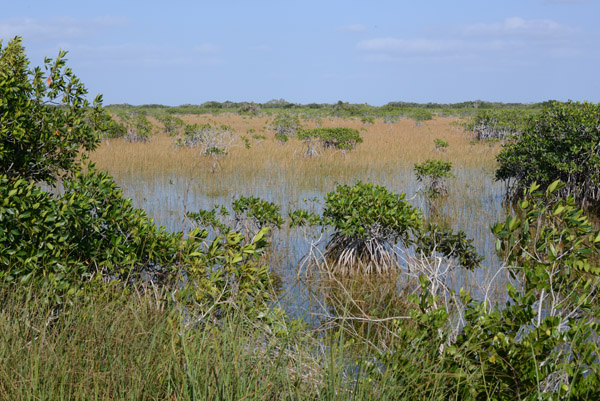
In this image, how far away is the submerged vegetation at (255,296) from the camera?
2.70 metres

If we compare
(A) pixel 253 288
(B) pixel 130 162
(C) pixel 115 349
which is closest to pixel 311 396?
(C) pixel 115 349

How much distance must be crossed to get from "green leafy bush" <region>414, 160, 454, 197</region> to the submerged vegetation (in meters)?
1.85

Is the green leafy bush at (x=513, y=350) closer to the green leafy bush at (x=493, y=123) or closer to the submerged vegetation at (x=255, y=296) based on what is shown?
the submerged vegetation at (x=255, y=296)

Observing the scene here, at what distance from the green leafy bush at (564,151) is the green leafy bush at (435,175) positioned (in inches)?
51.0

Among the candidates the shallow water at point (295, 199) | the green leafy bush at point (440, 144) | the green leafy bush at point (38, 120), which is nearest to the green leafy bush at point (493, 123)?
the green leafy bush at point (440, 144)

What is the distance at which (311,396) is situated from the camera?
9.40ft

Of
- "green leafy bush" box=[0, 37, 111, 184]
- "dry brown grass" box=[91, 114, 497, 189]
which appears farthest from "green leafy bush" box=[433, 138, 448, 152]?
"green leafy bush" box=[0, 37, 111, 184]

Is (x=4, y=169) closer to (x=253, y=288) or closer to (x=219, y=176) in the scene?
(x=253, y=288)

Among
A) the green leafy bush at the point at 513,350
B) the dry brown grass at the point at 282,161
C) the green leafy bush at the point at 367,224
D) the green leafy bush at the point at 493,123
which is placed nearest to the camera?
the green leafy bush at the point at 513,350

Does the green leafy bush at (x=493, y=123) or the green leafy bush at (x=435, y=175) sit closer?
the green leafy bush at (x=435, y=175)

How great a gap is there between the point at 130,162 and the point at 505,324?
14208mm

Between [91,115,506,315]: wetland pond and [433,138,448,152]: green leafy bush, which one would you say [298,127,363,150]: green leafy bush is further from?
[433,138,448,152]: green leafy bush

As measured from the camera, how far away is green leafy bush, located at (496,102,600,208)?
9.37 meters

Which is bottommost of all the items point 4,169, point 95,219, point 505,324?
point 505,324
